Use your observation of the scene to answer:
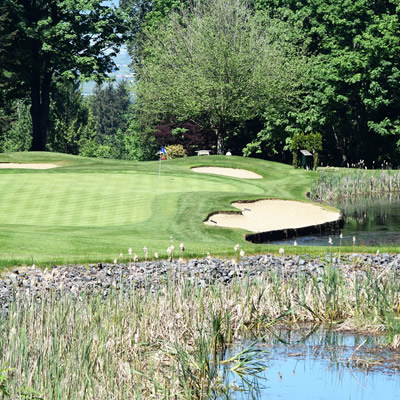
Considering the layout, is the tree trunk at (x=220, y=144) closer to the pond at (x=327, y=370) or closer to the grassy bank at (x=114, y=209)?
the grassy bank at (x=114, y=209)

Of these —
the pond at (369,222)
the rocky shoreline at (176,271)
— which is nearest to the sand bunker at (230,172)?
the pond at (369,222)

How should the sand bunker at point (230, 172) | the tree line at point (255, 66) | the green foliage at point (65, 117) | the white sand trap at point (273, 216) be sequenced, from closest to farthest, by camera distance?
1. the white sand trap at point (273, 216)
2. the sand bunker at point (230, 172)
3. the tree line at point (255, 66)
4. the green foliage at point (65, 117)

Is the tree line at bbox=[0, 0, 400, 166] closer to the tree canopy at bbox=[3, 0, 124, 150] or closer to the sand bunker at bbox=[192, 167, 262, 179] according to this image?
the tree canopy at bbox=[3, 0, 124, 150]

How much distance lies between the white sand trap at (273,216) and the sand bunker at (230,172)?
32.8ft

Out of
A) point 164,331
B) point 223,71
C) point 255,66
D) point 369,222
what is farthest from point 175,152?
point 164,331

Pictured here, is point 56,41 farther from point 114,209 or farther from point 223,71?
point 114,209

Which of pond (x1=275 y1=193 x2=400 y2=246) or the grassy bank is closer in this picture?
the grassy bank

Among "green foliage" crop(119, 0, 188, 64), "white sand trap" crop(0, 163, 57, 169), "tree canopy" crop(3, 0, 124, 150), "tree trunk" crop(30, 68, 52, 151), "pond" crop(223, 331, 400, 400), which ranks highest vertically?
"green foliage" crop(119, 0, 188, 64)

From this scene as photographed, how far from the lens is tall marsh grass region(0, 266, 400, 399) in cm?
835

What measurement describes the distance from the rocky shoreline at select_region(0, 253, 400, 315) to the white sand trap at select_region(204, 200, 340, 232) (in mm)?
6736

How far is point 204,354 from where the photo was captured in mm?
9359

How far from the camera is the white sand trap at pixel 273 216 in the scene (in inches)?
927

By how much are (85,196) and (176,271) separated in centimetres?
1087

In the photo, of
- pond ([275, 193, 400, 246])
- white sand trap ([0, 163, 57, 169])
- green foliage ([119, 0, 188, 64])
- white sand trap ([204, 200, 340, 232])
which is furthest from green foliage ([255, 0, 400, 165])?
white sand trap ([204, 200, 340, 232])
